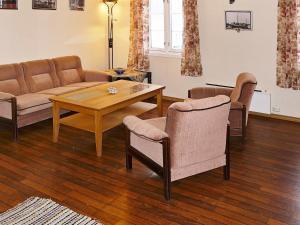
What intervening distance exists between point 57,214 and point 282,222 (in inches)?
69.8

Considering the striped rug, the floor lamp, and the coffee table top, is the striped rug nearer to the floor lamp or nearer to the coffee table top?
the coffee table top

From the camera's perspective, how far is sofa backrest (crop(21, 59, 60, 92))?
209 inches

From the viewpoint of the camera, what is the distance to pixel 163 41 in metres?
6.44

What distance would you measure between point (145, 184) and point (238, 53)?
306 cm

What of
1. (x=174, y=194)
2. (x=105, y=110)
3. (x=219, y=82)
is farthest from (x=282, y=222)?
(x=219, y=82)

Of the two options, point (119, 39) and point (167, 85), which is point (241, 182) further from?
point (119, 39)

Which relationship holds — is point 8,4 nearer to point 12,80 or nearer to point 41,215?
point 12,80

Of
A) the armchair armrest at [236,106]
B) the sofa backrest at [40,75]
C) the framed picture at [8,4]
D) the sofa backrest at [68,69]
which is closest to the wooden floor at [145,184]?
the armchair armrest at [236,106]

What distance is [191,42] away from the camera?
5.88 m

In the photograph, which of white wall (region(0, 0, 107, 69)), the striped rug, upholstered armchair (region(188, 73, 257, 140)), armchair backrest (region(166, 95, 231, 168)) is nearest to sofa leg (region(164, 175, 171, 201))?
armchair backrest (region(166, 95, 231, 168))

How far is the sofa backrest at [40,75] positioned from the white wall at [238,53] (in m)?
2.01

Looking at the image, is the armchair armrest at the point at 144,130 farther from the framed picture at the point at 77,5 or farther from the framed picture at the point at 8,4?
the framed picture at the point at 77,5

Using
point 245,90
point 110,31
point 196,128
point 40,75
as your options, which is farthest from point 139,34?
point 196,128

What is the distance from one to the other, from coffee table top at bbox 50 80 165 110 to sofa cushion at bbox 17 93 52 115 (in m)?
0.47
